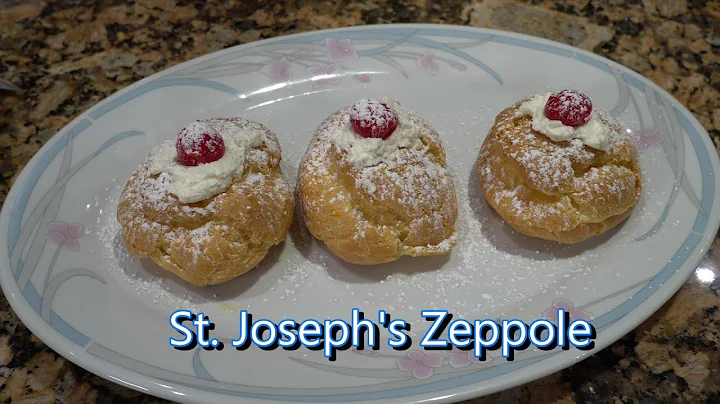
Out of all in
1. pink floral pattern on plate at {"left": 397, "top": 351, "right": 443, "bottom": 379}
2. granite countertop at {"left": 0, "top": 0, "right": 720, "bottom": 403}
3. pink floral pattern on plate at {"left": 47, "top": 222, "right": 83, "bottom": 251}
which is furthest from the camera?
granite countertop at {"left": 0, "top": 0, "right": 720, "bottom": 403}

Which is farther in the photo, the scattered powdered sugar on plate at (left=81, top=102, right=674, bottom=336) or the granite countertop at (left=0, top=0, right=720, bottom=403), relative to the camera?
the granite countertop at (left=0, top=0, right=720, bottom=403)

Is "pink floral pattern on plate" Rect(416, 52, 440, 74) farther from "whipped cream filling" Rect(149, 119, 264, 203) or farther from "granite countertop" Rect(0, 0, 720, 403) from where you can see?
"whipped cream filling" Rect(149, 119, 264, 203)

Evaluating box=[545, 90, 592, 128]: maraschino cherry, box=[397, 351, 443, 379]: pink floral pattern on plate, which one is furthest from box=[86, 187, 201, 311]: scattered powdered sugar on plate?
box=[545, 90, 592, 128]: maraschino cherry

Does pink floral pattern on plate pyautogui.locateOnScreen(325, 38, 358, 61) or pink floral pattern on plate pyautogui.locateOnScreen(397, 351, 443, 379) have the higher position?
pink floral pattern on plate pyautogui.locateOnScreen(325, 38, 358, 61)

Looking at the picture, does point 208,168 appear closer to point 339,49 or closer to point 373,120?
point 373,120

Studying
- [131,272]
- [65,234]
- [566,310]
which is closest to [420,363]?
[566,310]

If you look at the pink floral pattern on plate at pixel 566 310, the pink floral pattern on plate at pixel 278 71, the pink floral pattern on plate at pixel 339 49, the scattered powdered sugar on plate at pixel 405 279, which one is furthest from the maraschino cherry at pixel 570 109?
the pink floral pattern on plate at pixel 278 71

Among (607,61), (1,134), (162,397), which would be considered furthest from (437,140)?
(1,134)

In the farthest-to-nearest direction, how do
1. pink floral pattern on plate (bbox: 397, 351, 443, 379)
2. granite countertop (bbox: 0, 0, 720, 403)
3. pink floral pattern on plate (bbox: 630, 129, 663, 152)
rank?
granite countertop (bbox: 0, 0, 720, 403) < pink floral pattern on plate (bbox: 630, 129, 663, 152) < pink floral pattern on plate (bbox: 397, 351, 443, 379)
